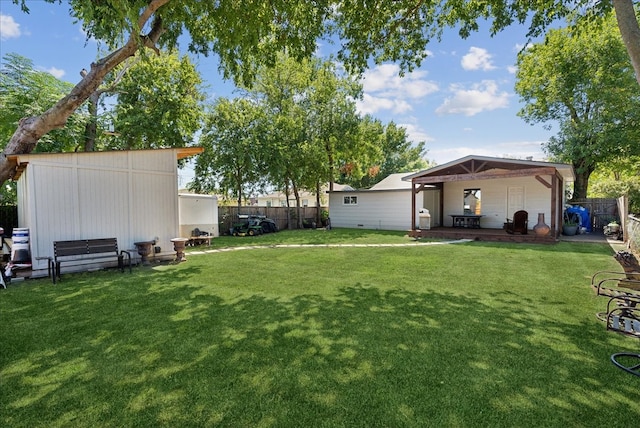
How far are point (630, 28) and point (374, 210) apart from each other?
14729mm

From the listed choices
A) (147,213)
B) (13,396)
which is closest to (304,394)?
(13,396)

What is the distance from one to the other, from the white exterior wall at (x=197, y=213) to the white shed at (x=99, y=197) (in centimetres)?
398

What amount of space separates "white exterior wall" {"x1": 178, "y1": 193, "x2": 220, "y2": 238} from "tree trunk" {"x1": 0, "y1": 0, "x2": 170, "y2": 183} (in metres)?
5.46

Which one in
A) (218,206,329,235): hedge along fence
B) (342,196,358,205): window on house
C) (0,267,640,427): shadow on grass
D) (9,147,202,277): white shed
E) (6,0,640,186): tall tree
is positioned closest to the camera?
(0,267,640,427): shadow on grass

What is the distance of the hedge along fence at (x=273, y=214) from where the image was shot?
16.9 metres

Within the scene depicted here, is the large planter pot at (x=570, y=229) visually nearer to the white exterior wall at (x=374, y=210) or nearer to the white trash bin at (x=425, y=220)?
the white trash bin at (x=425, y=220)

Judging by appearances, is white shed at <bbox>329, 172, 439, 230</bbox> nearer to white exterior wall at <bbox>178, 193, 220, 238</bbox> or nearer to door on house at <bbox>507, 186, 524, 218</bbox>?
door on house at <bbox>507, 186, 524, 218</bbox>

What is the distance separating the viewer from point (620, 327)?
11.4 ft

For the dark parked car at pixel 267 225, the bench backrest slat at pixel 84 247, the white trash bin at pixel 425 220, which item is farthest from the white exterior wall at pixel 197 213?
the white trash bin at pixel 425 220

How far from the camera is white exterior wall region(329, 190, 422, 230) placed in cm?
1716

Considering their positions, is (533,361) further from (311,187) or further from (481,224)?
(311,187)

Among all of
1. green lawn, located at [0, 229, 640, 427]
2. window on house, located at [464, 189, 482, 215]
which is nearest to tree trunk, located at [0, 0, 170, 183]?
green lawn, located at [0, 229, 640, 427]

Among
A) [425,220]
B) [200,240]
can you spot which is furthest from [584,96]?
[200,240]

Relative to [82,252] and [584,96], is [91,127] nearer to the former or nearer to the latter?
[82,252]
